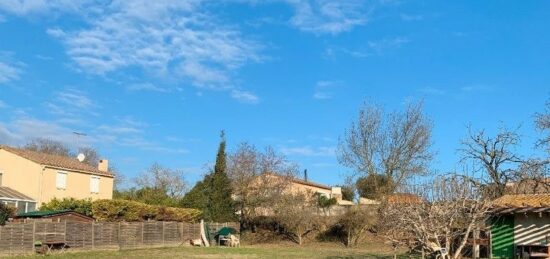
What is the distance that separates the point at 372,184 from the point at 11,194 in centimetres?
2572

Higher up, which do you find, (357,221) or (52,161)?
(52,161)

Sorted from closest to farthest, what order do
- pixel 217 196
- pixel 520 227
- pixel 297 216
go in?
pixel 520 227
pixel 297 216
pixel 217 196

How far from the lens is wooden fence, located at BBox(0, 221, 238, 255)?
26734 millimetres

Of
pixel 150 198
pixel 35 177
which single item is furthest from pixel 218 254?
pixel 150 198

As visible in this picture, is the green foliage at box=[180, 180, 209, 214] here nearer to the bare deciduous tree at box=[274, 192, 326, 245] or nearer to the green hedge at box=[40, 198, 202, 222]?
the bare deciduous tree at box=[274, 192, 326, 245]

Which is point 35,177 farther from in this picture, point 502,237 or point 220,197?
point 502,237

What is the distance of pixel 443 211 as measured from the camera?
1451cm

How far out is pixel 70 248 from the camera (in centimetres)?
2995

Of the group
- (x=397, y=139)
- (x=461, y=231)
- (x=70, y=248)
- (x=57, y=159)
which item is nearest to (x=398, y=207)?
(x=461, y=231)

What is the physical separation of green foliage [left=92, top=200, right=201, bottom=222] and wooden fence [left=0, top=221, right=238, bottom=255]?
1822mm

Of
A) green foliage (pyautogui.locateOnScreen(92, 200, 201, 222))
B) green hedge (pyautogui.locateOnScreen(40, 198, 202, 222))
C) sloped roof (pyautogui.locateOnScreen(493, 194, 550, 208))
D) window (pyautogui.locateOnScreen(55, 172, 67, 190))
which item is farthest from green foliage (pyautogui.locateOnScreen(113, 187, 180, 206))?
sloped roof (pyautogui.locateOnScreen(493, 194, 550, 208))

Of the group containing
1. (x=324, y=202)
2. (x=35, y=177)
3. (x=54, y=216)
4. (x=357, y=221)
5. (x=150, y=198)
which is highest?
(x=35, y=177)

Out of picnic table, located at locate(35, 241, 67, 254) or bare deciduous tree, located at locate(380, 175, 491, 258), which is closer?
bare deciduous tree, located at locate(380, 175, 491, 258)

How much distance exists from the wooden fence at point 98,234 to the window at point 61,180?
425 inches
